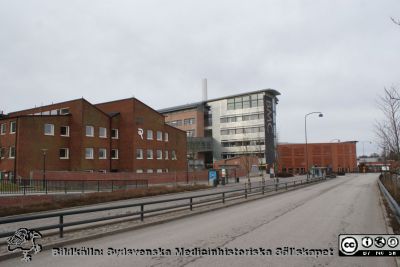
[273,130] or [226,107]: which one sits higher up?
[226,107]

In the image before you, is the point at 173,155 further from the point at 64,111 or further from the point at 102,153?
the point at 64,111

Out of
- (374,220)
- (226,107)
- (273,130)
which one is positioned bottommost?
(374,220)

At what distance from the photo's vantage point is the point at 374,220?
14.4 m

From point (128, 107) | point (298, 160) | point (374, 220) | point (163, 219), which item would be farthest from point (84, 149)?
point (298, 160)

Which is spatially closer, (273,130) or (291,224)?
(291,224)

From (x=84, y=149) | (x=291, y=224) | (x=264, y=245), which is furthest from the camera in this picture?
(x=84, y=149)

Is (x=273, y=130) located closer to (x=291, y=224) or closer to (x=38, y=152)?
(x=38, y=152)

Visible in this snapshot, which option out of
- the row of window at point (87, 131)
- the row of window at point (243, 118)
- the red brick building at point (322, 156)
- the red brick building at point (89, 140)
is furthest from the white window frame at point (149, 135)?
the red brick building at point (322, 156)

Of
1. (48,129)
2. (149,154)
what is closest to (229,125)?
(149,154)

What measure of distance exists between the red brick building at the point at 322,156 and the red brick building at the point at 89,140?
62.5 metres

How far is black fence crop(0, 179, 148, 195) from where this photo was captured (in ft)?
95.2

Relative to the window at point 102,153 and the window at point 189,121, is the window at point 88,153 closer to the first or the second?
the window at point 102,153

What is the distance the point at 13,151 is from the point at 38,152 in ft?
9.40

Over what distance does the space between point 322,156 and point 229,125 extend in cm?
3531
